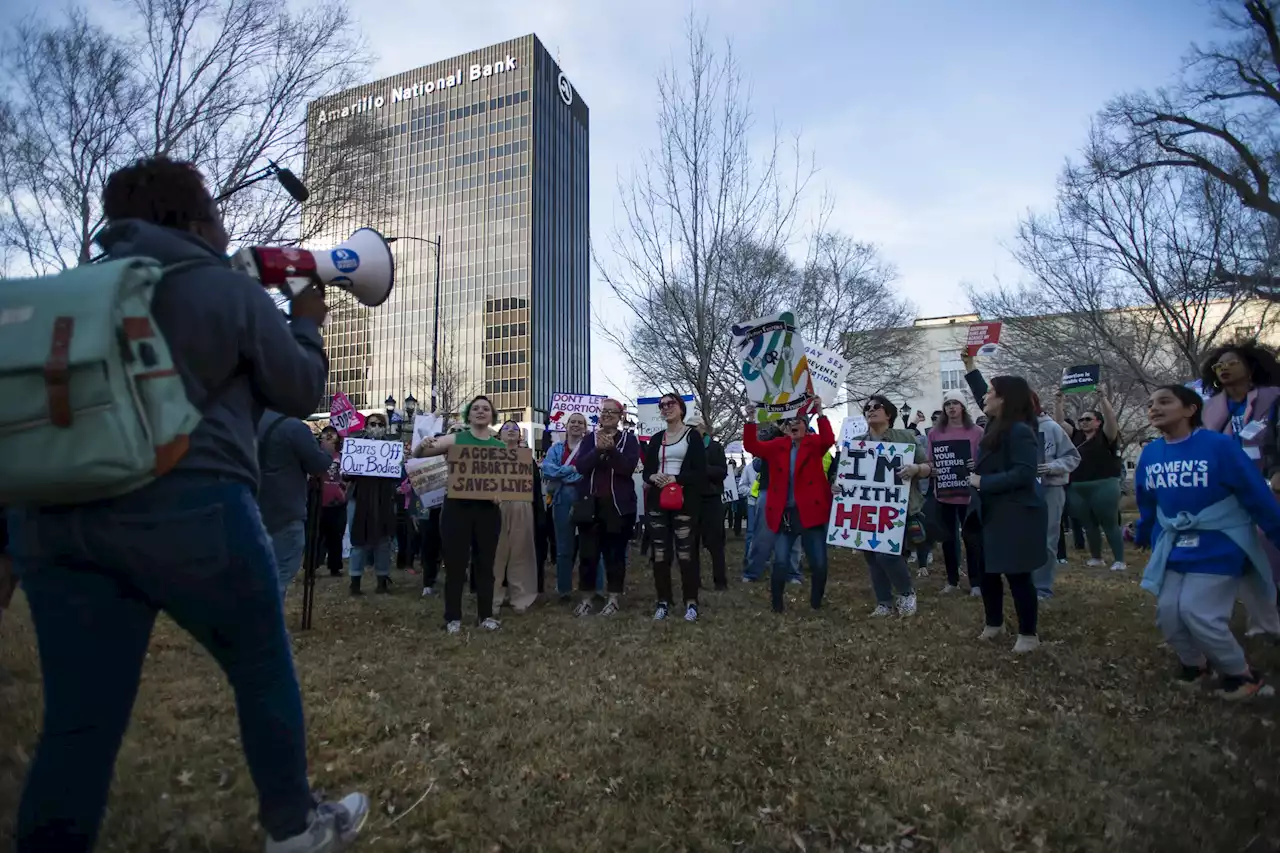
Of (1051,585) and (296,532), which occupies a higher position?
(296,532)

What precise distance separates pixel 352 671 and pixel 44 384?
164 inches

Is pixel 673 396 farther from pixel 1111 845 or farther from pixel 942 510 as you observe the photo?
pixel 1111 845

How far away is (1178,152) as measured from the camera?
19359mm

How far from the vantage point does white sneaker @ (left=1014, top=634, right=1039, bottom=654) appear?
546 centimetres

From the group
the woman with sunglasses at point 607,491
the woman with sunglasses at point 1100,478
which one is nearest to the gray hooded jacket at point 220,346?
the woman with sunglasses at point 607,491

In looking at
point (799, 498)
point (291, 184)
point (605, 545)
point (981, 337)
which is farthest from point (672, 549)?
point (291, 184)

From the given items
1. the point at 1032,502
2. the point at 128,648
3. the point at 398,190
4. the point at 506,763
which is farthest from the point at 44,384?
the point at 398,190

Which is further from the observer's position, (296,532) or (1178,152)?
(1178,152)

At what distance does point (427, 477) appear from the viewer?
8344 millimetres

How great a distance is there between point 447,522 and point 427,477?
164 centimetres

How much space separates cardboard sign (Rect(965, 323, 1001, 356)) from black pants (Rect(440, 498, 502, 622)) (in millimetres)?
4929

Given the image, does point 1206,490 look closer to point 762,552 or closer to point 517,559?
point 762,552

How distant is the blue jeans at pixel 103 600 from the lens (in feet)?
5.84

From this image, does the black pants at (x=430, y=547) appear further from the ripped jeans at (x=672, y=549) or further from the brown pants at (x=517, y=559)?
the ripped jeans at (x=672, y=549)
